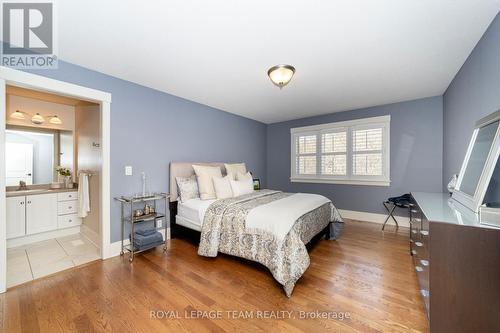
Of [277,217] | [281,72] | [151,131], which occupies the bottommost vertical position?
[277,217]

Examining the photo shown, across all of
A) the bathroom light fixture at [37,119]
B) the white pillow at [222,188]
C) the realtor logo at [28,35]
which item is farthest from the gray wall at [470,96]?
the bathroom light fixture at [37,119]

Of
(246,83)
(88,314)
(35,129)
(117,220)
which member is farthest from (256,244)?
(35,129)

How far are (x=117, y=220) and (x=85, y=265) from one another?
1.94ft

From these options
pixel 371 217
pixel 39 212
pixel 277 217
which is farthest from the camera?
pixel 371 217

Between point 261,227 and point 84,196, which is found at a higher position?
point 84,196

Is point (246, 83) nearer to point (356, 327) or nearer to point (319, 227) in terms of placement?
point (319, 227)

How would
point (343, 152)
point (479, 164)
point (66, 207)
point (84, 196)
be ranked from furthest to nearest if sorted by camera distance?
point (343, 152), point (66, 207), point (84, 196), point (479, 164)

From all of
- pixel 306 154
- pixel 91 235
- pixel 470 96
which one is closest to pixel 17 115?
pixel 91 235

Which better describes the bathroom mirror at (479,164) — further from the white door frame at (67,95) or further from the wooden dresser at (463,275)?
the white door frame at (67,95)

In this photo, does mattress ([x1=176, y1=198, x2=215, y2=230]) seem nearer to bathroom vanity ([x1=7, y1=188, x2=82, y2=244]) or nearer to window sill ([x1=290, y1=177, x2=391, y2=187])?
bathroom vanity ([x1=7, y1=188, x2=82, y2=244])

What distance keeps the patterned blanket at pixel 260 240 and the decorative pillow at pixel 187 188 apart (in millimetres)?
580

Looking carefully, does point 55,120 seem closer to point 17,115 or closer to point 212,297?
point 17,115

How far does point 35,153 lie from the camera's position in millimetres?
3625

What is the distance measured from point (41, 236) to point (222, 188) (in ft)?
9.68
